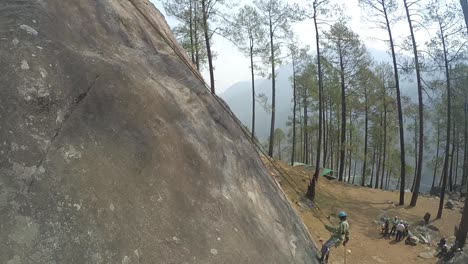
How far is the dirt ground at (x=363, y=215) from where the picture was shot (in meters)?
15.5

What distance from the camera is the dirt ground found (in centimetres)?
1548

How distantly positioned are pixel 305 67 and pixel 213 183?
28.3 meters

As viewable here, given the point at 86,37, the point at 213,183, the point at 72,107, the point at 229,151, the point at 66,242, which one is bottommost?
the point at 66,242

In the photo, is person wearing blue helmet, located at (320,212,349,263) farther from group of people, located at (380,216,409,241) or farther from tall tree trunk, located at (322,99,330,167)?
tall tree trunk, located at (322,99,330,167)

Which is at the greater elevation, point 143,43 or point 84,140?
point 143,43

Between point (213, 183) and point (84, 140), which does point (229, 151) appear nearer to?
point (213, 183)

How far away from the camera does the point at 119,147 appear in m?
5.90

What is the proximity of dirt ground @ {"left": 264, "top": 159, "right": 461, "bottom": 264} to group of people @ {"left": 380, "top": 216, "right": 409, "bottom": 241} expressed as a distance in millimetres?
323

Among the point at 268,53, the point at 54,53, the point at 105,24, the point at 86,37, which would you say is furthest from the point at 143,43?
the point at 268,53

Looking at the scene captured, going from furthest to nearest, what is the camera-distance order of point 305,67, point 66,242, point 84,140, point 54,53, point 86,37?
point 305,67
point 86,37
point 54,53
point 84,140
point 66,242

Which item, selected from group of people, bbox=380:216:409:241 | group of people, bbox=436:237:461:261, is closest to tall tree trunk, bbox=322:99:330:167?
group of people, bbox=380:216:409:241

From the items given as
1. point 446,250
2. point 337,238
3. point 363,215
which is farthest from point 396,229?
point 337,238

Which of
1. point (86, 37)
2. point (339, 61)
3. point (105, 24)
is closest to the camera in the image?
→ point (86, 37)

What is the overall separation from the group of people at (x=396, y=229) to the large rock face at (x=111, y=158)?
1132 centimetres
